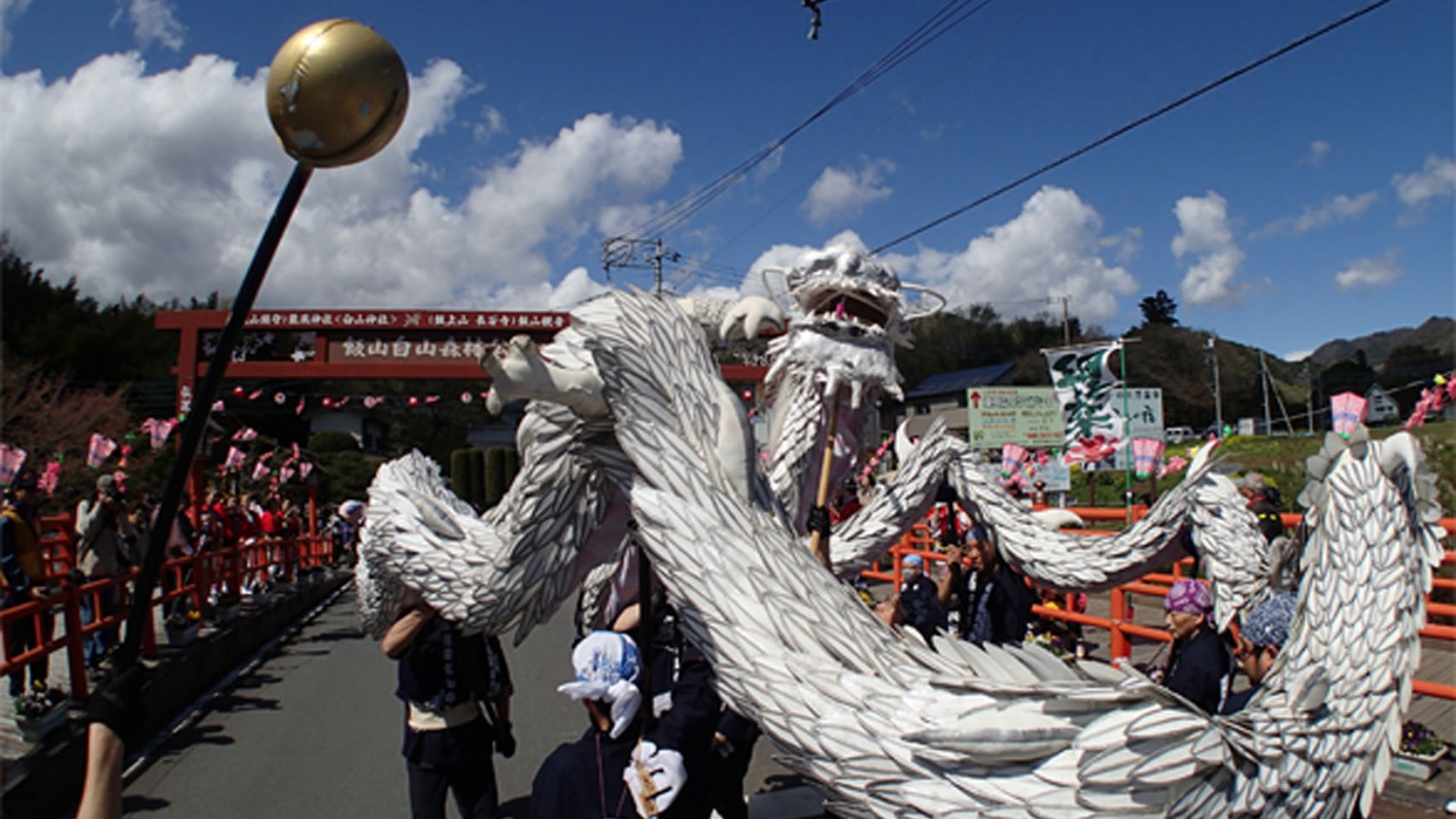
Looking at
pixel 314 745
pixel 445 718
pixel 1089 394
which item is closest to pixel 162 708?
pixel 314 745

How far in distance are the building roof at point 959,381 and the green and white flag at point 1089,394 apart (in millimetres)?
24580

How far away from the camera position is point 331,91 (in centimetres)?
98

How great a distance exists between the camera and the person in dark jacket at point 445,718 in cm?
323

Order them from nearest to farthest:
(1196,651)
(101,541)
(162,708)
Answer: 1. (1196,651)
2. (162,708)
3. (101,541)

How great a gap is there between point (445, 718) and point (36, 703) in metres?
3.02

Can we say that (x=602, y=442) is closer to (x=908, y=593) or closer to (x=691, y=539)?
(x=691, y=539)

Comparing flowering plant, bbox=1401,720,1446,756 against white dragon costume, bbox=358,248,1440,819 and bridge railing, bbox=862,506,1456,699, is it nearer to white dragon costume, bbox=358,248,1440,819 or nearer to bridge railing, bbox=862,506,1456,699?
bridge railing, bbox=862,506,1456,699

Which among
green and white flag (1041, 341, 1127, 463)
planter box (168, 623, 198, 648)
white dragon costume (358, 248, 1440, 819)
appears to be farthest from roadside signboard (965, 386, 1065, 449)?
white dragon costume (358, 248, 1440, 819)

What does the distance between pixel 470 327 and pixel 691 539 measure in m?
12.3

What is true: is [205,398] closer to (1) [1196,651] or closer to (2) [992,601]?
(1) [1196,651]

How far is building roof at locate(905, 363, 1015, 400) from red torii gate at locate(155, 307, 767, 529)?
78.2 ft

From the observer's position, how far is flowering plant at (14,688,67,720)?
180 inches

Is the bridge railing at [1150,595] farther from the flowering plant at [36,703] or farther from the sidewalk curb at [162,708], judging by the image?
the flowering plant at [36,703]

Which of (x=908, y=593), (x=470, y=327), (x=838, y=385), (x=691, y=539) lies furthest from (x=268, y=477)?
(x=691, y=539)
